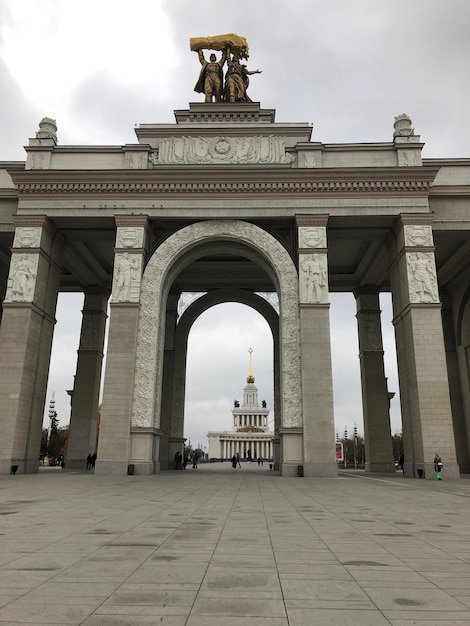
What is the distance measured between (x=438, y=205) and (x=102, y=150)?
16.7 metres

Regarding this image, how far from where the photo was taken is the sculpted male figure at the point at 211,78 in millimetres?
28969

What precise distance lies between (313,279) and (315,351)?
3.33 meters

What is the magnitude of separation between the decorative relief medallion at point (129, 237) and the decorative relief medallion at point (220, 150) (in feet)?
12.6

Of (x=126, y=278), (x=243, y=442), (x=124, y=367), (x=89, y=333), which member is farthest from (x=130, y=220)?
(x=243, y=442)

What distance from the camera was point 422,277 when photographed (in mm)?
20719

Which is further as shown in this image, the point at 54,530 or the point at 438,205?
the point at 438,205

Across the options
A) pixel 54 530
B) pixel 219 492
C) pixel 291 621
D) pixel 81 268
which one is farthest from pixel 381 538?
pixel 81 268

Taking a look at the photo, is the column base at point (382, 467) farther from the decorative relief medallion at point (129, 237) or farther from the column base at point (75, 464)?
the decorative relief medallion at point (129, 237)

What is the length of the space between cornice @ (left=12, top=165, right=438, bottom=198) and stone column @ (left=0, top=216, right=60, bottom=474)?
6.48 feet

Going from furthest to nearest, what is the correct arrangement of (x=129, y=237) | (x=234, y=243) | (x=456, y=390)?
(x=456, y=390) < (x=234, y=243) < (x=129, y=237)

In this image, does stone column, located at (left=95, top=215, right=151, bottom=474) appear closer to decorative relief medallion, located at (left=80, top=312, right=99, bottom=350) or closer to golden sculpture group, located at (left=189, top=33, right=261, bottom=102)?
decorative relief medallion, located at (left=80, top=312, right=99, bottom=350)

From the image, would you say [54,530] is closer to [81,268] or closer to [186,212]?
[186,212]

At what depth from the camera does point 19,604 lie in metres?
3.55

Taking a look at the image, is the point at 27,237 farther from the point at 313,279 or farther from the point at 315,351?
the point at 315,351
